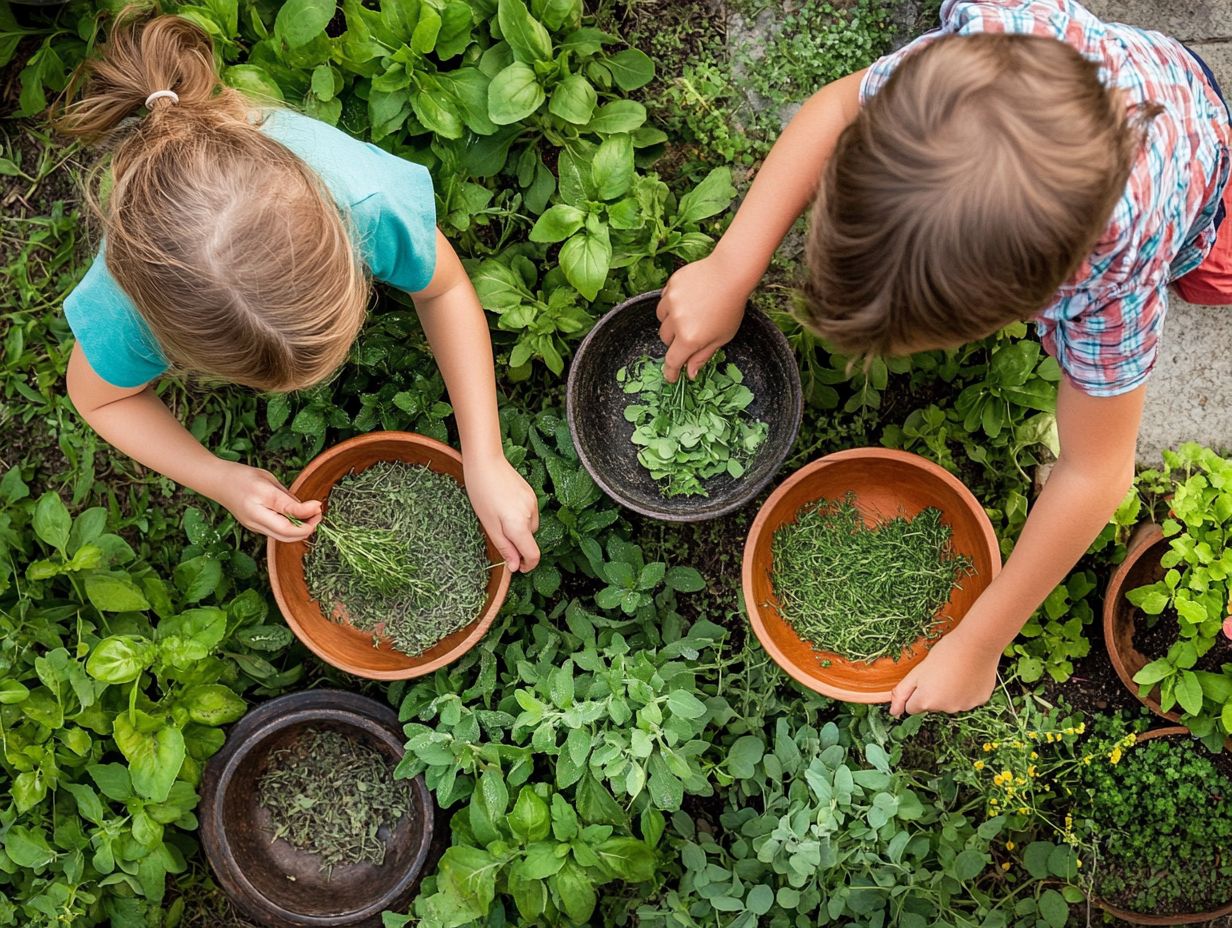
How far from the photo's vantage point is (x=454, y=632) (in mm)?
1917

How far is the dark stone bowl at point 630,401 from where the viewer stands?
5.92 feet

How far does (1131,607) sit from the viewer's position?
196 centimetres

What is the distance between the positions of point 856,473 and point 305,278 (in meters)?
1.08

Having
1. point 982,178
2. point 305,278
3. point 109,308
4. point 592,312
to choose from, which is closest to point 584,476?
point 592,312

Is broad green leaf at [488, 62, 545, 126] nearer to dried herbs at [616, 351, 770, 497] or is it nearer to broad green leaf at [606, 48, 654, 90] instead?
broad green leaf at [606, 48, 654, 90]

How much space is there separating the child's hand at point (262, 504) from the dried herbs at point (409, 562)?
186 mm

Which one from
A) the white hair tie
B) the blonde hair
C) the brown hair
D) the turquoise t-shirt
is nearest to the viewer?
the brown hair

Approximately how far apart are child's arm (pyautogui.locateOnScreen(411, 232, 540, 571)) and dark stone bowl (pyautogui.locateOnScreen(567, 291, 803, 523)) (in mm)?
143

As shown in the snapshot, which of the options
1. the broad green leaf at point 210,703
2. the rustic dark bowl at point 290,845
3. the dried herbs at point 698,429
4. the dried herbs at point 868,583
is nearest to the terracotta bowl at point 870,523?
the dried herbs at point 868,583

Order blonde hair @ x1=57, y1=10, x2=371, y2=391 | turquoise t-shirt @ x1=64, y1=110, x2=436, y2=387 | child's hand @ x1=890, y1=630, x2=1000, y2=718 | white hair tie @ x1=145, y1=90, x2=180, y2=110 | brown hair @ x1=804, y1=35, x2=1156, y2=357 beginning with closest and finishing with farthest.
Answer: brown hair @ x1=804, y1=35, x2=1156, y2=357 < blonde hair @ x1=57, y1=10, x2=371, y2=391 < white hair tie @ x1=145, y1=90, x2=180, y2=110 < turquoise t-shirt @ x1=64, y1=110, x2=436, y2=387 < child's hand @ x1=890, y1=630, x2=1000, y2=718

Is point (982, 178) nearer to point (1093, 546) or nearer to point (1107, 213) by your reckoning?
point (1107, 213)

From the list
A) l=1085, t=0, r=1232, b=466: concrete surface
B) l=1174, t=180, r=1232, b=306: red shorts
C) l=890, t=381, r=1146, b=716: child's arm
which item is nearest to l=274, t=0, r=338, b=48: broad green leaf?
l=890, t=381, r=1146, b=716: child's arm

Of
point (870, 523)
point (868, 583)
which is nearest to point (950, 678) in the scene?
point (868, 583)

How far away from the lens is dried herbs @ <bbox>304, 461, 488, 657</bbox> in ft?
6.29
